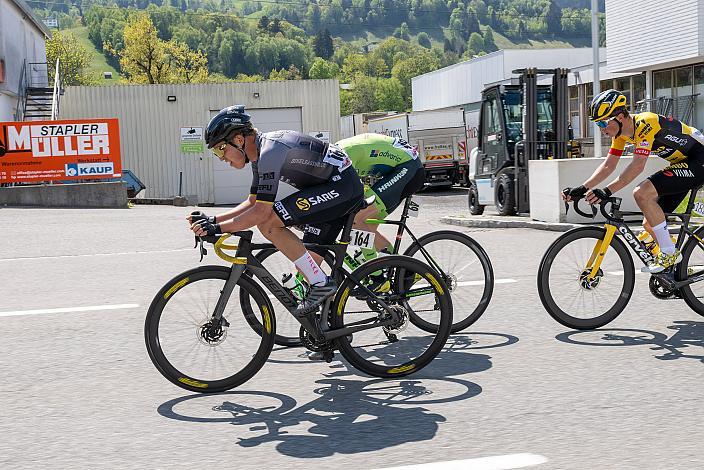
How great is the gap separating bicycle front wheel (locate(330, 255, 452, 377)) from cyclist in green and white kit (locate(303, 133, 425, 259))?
103 cm

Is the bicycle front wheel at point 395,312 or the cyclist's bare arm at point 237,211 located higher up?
the cyclist's bare arm at point 237,211

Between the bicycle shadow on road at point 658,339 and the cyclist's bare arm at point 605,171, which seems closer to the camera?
the bicycle shadow on road at point 658,339

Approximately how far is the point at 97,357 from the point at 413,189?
2.57 m

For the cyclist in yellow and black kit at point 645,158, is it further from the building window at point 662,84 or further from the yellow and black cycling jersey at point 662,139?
the building window at point 662,84

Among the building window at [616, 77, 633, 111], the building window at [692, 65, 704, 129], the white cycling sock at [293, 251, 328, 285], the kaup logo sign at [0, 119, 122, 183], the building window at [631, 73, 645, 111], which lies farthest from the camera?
the building window at [616, 77, 633, 111]

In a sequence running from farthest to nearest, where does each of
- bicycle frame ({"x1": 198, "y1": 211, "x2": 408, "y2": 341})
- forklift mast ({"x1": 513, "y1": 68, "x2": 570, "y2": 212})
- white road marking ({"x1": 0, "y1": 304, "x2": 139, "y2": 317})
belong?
1. forklift mast ({"x1": 513, "y1": 68, "x2": 570, "y2": 212})
2. white road marking ({"x1": 0, "y1": 304, "x2": 139, "y2": 317})
3. bicycle frame ({"x1": 198, "y1": 211, "x2": 408, "y2": 341})

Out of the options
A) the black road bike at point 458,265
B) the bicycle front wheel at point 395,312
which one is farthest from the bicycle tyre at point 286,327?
the black road bike at point 458,265

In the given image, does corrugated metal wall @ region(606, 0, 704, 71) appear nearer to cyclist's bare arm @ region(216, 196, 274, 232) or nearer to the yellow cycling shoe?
the yellow cycling shoe

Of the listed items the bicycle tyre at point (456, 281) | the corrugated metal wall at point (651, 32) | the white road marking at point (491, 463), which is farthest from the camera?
the corrugated metal wall at point (651, 32)

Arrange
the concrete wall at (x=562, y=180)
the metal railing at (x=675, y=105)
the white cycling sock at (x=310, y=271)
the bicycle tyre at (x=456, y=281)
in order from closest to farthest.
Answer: the white cycling sock at (x=310, y=271), the bicycle tyre at (x=456, y=281), the concrete wall at (x=562, y=180), the metal railing at (x=675, y=105)

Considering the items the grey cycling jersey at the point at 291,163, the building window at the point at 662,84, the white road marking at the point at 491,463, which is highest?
the building window at the point at 662,84

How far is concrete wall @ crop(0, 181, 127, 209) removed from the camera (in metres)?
27.3

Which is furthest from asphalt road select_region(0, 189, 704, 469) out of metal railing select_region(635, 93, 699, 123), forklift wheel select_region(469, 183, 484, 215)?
metal railing select_region(635, 93, 699, 123)

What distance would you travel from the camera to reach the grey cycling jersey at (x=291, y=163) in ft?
17.9
